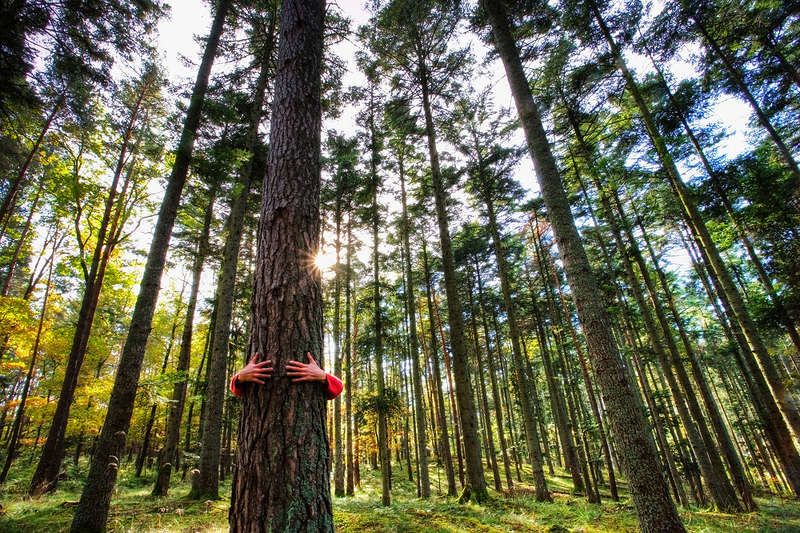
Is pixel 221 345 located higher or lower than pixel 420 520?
higher

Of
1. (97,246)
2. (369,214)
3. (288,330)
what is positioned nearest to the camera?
(288,330)

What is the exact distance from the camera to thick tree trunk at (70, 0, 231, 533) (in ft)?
17.2

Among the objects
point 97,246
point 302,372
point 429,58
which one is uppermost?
point 429,58

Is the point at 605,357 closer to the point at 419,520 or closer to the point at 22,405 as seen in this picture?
the point at 419,520

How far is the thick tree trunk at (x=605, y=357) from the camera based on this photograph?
4.08 meters

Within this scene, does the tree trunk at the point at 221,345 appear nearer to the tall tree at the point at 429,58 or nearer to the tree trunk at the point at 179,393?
the tree trunk at the point at 179,393

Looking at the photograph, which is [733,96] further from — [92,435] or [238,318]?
[92,435]

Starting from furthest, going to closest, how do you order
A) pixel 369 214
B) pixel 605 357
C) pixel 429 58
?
pixel 369 214 → pixel 429 58 → pixel 605 357

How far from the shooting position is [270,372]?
2271 millimetres

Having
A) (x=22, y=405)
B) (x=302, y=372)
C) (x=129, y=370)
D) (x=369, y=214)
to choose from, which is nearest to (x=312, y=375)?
(x=302, y=372)

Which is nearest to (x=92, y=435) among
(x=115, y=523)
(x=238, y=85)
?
(x=115, y=523)

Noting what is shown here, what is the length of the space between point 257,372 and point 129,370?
227 inches

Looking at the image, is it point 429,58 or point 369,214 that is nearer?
point 429,58

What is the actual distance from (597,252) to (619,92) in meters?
10.2
